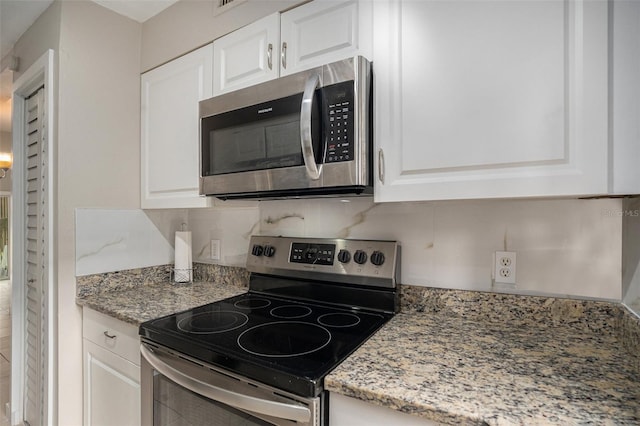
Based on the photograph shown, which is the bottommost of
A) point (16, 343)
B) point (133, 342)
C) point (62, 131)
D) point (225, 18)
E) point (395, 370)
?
point (16, 343)

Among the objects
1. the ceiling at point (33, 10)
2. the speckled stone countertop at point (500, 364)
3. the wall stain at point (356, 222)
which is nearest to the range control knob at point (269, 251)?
the wall stain at point (356, 222)

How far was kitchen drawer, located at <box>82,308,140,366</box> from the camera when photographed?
1.29m

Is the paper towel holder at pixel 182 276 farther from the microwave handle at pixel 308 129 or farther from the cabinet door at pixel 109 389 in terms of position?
the microwave handle at pixel 308 129

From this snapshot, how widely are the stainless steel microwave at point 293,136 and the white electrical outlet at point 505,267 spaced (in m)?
0.51

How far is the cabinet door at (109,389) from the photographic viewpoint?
1.30 meters

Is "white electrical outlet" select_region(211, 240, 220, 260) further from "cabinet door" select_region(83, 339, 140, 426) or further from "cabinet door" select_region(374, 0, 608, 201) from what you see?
"cabinet door" select_region(374, 0, 608, 201)

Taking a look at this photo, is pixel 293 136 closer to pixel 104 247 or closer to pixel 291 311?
pixel 291 311

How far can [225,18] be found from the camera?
4.64ft

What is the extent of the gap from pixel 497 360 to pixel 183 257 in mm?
1567

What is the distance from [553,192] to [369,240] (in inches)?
26.3

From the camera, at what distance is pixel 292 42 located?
1217mm

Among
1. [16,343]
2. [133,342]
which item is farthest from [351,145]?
[16,343]

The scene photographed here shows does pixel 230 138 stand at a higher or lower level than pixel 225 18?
lower

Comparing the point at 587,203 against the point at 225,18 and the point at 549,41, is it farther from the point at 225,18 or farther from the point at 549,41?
the point at 225,18
